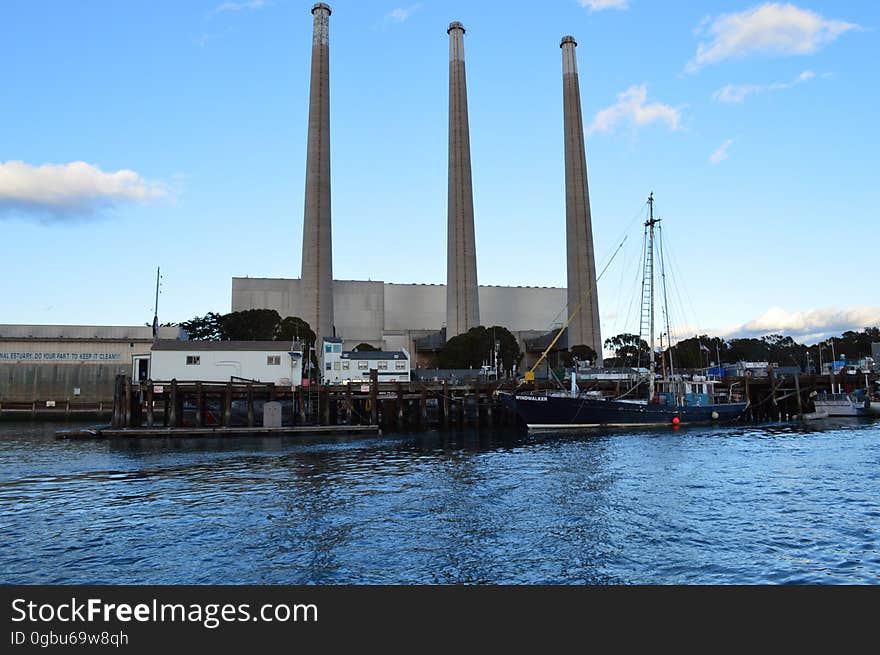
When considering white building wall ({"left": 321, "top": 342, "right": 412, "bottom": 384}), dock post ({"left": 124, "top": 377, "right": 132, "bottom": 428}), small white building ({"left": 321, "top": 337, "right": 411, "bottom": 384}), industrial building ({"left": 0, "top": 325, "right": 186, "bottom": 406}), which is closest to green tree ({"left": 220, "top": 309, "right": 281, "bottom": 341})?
industrial building ({"left": 0, "top": 325, "right": 186, "bottom": 406})

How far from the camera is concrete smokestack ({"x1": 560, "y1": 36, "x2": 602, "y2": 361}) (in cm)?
14450

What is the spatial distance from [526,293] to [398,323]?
34.8m

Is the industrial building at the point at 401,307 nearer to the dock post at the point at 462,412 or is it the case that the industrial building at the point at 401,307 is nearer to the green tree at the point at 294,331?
the green tree at the point at 294,331

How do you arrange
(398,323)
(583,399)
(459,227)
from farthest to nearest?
(398,323) < (459,227) < (583,399)

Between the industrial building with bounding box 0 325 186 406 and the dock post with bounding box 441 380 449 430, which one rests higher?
the industrial building with bounding box 0 325 186 406

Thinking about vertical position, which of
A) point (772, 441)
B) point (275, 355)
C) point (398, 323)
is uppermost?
point (398, 323)

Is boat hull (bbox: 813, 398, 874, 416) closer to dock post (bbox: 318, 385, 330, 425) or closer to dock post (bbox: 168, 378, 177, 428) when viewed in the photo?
dock post (bbox: 318, 385, 330, 425)

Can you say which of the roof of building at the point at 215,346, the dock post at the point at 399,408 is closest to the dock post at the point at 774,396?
the dock post at the point at 399,408

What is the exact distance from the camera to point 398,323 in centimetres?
16412

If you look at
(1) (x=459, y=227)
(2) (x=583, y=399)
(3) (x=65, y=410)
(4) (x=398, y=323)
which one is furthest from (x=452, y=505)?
(4) (x=398, y=323)

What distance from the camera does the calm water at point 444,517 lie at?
16.0 m

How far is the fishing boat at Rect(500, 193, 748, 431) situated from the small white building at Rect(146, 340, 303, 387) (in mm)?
23342

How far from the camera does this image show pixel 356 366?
83.4 m
